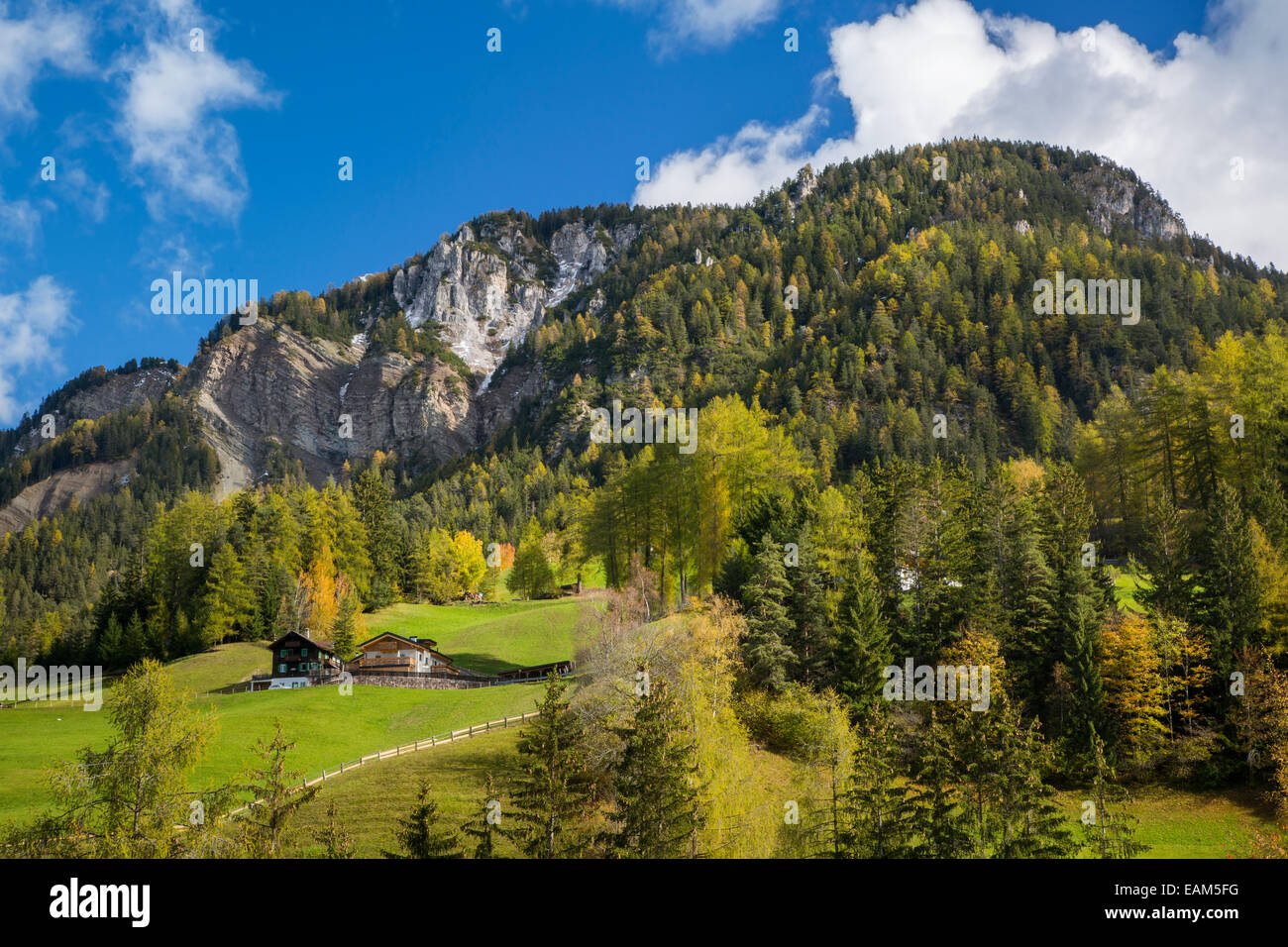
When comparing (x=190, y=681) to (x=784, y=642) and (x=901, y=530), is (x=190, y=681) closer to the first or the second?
(x=784, y=642)

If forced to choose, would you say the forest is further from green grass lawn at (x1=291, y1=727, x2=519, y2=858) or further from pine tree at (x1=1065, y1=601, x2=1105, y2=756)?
green grass lawn at (x1=291, y1=727, x2=519, y2=858)

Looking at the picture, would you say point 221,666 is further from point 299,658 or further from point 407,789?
point 407,789

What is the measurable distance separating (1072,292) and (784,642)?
178003 mm

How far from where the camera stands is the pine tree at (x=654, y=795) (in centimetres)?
2492

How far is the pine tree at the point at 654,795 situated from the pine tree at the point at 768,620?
19426 mm

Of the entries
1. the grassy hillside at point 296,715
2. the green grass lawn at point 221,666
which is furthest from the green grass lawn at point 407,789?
the green grass lawn at point 221,666

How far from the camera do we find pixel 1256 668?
4212 cm

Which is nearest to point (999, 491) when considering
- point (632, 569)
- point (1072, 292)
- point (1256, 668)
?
point (1256, 668)

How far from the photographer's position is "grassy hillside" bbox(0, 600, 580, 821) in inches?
1756

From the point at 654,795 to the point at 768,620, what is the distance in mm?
24041

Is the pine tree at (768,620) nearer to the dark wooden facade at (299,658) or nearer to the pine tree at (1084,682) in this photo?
the pine tree at (1084,682)

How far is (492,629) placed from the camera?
3332 inches

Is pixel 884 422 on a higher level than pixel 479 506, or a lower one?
higher
